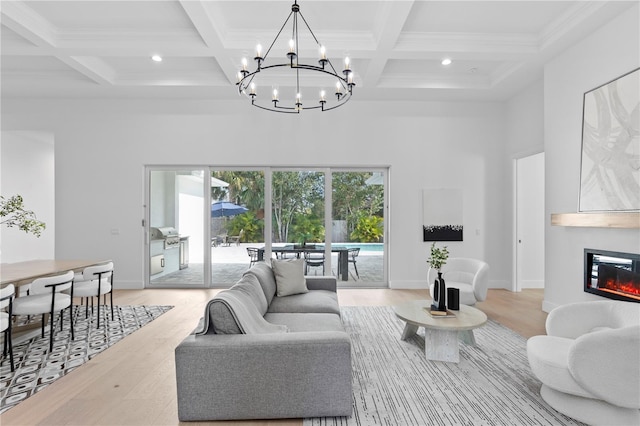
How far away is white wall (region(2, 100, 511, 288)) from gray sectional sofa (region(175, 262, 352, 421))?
415cm

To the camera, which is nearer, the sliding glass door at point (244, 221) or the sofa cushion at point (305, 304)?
the sofa cushion at point (305, 304)

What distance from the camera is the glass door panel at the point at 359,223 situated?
20.3 ft

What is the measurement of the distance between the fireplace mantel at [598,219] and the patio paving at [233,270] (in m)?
2.88

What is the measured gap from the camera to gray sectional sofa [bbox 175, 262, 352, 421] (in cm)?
205

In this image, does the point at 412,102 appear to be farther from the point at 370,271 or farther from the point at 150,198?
the point at 150,198

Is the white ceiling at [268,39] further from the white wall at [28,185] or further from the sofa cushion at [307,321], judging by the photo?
the sofa cushion at [307,321]

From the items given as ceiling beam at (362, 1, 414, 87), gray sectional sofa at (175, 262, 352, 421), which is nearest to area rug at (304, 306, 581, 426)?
gray sectional sofa at (175, 262, 352, 421)

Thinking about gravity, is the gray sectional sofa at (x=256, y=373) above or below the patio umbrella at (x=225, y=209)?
below

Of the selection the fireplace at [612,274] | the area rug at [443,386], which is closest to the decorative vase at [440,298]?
the area rug at [443,386]

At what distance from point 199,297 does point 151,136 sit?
295 cm

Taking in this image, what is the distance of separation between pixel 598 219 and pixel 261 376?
3705 millimetres

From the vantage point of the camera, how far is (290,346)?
208 centimetres

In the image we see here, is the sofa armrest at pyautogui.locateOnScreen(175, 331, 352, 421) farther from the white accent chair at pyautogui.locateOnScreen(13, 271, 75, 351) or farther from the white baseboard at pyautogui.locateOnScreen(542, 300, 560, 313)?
the white baseboard at pyautogui.locateOnScreen(542, 300, 560, 313)

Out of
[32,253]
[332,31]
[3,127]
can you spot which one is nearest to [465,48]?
Result: [332,31]
